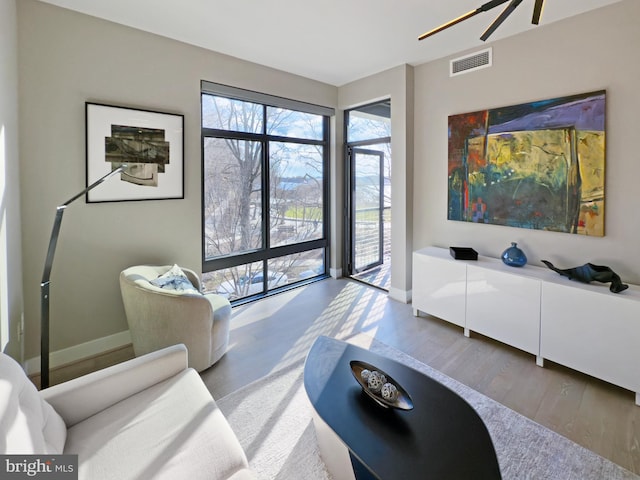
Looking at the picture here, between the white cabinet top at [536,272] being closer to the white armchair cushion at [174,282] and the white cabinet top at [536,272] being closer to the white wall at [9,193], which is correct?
the white armchair cushion at [174,282]

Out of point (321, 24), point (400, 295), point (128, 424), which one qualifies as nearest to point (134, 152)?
point (321, 24)

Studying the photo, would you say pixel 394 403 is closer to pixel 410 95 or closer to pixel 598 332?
pixel 598 332

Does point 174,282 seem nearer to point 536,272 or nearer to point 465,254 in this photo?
point 465,254

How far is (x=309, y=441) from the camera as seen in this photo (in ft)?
6.39

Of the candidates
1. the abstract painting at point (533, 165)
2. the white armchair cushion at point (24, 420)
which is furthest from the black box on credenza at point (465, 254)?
the white armchair cushion at point (24, 420)

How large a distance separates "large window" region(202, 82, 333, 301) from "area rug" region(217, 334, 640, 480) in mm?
1870

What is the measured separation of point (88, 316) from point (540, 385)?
3715mm

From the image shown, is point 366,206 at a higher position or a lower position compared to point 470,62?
lower

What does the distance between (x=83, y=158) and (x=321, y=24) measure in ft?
7.72

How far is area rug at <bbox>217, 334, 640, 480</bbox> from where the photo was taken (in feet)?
5.67

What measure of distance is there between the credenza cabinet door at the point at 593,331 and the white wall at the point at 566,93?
1.68ft

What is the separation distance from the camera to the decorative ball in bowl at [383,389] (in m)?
1.58

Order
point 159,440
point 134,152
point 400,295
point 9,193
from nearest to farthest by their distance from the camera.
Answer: point 159,440 < point 9,193 < point 134,152 < point 400,295

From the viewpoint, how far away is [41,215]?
104 inches
